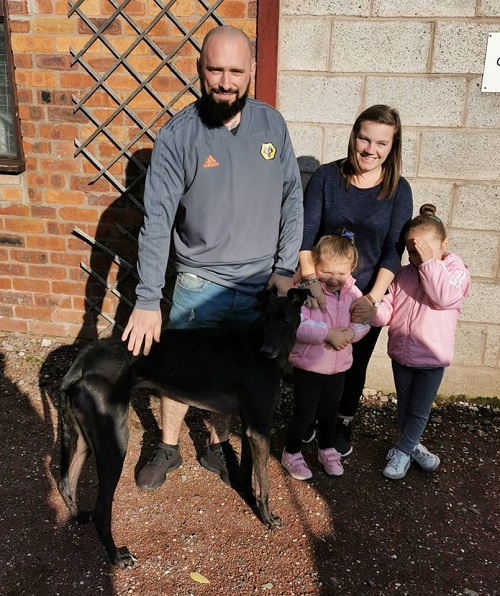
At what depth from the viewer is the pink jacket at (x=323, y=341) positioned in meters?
2.97

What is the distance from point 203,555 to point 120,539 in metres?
0.44

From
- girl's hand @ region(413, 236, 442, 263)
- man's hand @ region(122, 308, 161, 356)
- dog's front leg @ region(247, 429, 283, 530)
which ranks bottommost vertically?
dog's front leg @ region(247, 429, 283, 530)

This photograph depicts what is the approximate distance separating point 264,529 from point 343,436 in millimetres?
921

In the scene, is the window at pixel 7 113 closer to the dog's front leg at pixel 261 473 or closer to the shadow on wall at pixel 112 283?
the shadow on wall at pixel 112 283

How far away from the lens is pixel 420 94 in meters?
3.66

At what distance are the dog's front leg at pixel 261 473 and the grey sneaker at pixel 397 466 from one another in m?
0.82

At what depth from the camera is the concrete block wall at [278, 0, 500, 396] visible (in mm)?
3551

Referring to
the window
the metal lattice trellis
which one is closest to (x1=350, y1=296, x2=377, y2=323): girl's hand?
the metal lattice trellis

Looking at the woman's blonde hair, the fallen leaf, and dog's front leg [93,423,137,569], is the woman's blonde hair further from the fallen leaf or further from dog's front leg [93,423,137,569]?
the fallen leaf

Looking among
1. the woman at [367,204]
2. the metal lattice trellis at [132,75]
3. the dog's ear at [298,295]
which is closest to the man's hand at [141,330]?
the dog's ear at [298,295]

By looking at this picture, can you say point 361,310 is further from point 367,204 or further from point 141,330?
point 141,330

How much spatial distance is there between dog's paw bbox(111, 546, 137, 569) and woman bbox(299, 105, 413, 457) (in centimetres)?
159

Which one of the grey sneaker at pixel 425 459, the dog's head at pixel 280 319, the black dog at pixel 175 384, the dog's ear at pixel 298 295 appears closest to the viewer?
the black dog at pixel 175 384

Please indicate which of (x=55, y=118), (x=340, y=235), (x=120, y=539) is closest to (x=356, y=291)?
(x=340, y=235)
